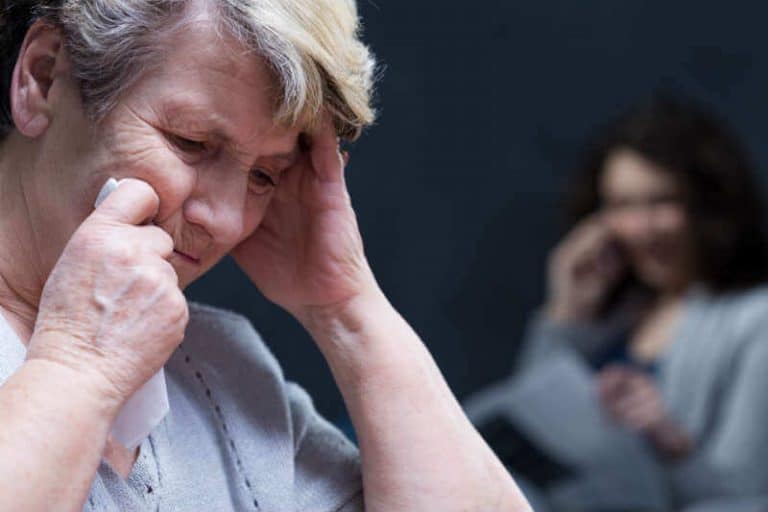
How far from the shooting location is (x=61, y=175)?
1.03 m

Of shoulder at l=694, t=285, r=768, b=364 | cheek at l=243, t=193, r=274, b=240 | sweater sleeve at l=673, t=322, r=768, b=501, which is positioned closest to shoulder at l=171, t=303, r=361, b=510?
cheek at l=243, t=193, r=274, b=240

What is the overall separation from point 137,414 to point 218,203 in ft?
0.64

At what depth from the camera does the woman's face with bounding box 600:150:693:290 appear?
3352 millimetres

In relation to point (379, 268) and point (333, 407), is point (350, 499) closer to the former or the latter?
point (333, 407)

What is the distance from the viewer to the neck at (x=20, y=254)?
3.48ft

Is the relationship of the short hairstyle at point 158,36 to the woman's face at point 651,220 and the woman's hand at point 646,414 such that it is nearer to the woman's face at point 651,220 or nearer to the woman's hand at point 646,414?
the woman's hand at point 646,414

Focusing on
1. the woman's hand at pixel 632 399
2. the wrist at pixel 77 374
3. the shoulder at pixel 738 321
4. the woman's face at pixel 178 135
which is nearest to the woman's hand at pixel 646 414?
the woman's hand at pixel 632 399

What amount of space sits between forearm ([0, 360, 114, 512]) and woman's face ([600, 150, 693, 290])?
2654mm

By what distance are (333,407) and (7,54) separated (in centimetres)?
128

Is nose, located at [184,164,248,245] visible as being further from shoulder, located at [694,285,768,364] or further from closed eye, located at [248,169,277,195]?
shoulder, located at [694,285,768,364]

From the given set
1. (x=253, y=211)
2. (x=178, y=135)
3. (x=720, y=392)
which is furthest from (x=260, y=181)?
(x=720, y=392)

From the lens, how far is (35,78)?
1039 millimetres

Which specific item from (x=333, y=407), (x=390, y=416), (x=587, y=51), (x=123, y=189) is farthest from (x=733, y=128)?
(x=123, y=189)

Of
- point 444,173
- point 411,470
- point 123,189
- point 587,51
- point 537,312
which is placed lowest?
point 537,312
